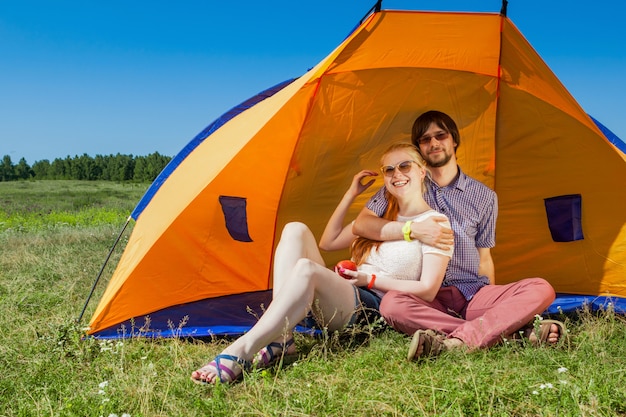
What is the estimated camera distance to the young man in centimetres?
308

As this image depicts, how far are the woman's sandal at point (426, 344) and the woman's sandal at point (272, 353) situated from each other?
2.01 feet

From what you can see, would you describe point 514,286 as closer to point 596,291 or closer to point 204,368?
point 596,291

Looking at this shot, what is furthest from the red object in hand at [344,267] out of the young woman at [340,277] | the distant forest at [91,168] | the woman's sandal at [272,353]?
the distant forest at [91,168]

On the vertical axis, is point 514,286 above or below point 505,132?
below

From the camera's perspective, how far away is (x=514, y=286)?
335cm

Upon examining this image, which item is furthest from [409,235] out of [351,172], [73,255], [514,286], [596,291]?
[73,255]

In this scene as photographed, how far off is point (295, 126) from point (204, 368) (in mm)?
1927

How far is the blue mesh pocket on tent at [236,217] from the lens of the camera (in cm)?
392

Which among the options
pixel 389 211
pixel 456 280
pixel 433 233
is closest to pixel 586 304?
pixel 456 280

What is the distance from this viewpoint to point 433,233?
11.0 ft

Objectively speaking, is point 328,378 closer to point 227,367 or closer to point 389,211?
point 227,367

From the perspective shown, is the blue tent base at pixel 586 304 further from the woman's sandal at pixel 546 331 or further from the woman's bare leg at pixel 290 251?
the woman's bare leg at pixel 290 251

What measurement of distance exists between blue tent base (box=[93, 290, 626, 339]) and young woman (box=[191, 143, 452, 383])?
38 cm

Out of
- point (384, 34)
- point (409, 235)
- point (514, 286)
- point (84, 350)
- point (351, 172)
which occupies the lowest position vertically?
point (84, 350)
